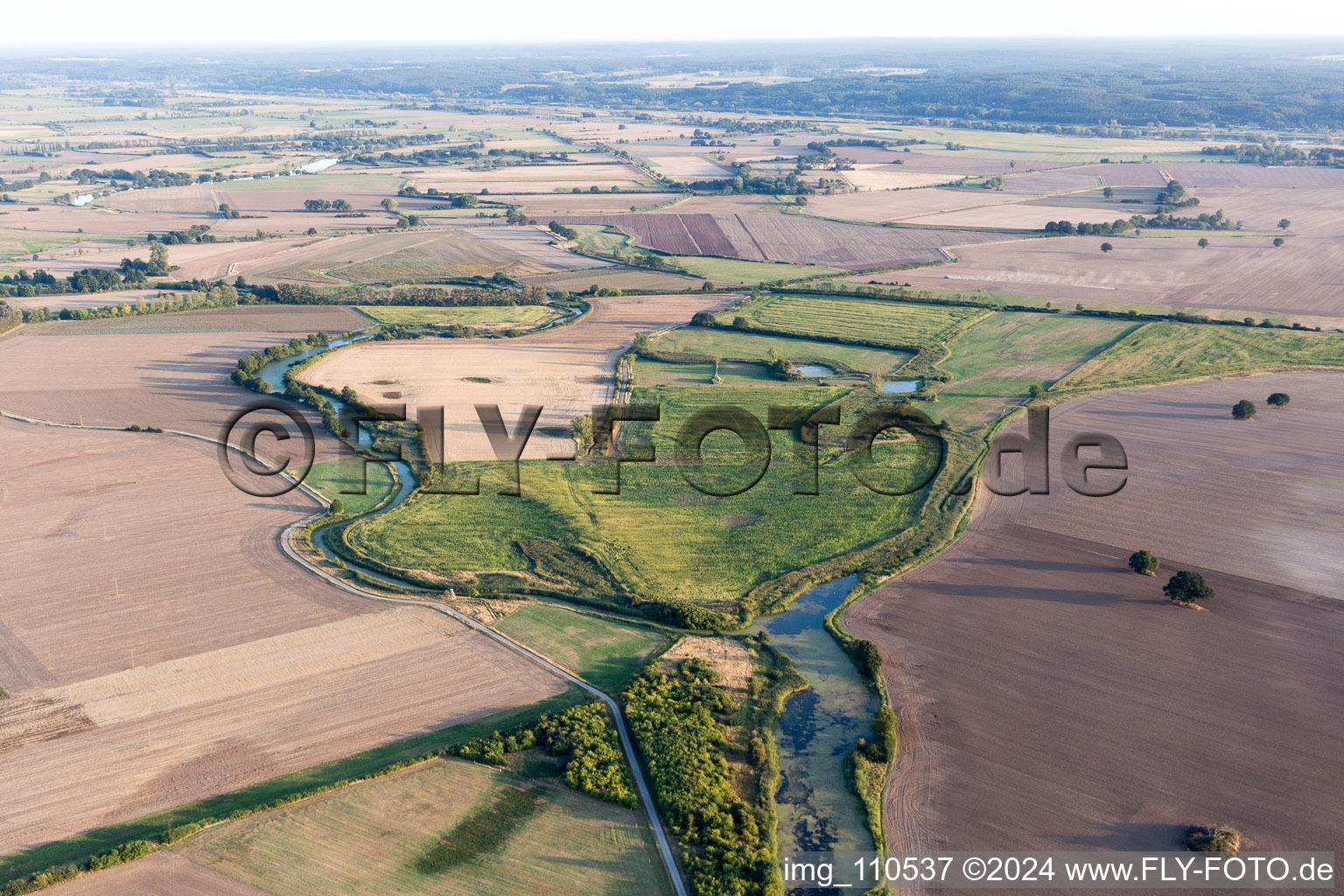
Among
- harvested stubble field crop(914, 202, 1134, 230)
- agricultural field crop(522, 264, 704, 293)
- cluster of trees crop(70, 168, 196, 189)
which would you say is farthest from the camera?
cluster of trees crop(70, 168, 196, 189)

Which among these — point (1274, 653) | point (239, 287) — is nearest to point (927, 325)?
point (1274, 653)

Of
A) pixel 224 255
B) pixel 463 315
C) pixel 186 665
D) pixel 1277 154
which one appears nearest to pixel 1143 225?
pixel 1277 154

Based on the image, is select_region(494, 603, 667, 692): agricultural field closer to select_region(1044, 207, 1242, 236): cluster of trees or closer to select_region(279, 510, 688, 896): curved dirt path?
select_region(279, 510, 688, 896): curved dirt path

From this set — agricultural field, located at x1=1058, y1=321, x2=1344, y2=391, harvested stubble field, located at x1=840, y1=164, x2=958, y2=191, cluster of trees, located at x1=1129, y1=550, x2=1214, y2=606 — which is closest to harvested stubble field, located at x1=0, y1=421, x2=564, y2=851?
cluster of trees, located at x1=1129, y1=550, x2=1214, y2=606

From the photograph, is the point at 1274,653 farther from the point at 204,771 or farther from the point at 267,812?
the point at 204,771

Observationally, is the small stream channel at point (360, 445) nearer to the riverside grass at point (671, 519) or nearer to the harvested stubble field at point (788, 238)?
the riverside grass at point (671, 519)

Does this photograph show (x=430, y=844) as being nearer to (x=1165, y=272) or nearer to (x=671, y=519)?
(x=671, y=519)
